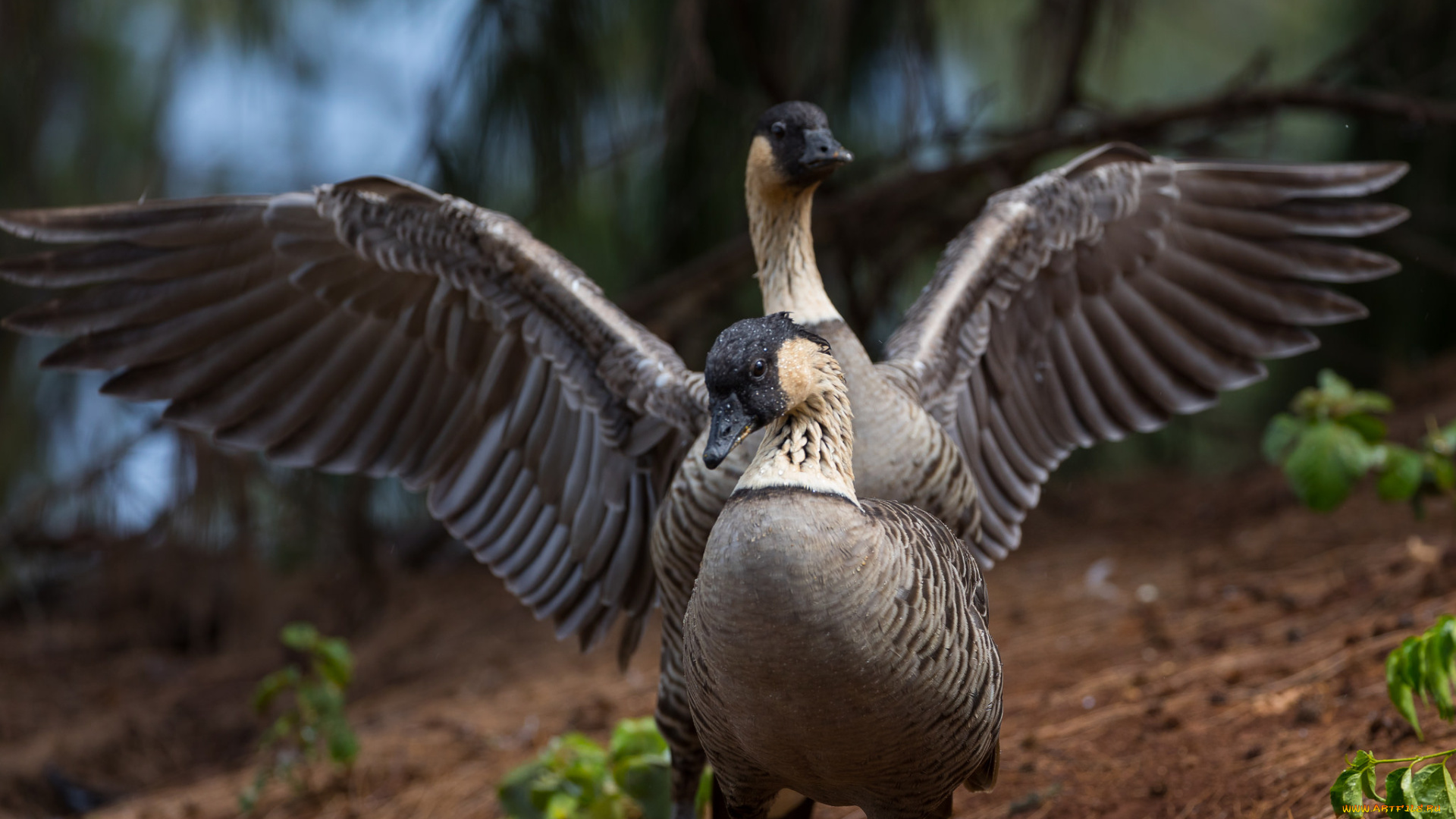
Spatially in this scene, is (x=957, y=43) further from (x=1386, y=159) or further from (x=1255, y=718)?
(x=1255, y=718)

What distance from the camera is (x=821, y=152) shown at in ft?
12.2

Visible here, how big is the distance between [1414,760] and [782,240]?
236 centimetres

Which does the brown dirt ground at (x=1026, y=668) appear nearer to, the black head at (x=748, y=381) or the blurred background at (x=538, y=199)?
the blurred background at (x=538, y=199)

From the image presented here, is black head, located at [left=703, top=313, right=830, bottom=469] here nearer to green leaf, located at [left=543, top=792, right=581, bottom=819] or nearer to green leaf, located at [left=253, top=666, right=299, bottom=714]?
green leaf, located at [left=543, top=792, right=581, bottom=819]

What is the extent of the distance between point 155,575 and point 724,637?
5.55m

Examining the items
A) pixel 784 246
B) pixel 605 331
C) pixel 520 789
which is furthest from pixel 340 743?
pixel 784 246

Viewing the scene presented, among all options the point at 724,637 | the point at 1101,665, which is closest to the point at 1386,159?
the point at 1101,665

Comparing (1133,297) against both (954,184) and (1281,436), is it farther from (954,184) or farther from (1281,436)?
(954,184)

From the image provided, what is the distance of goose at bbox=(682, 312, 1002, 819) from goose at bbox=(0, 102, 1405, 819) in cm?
85

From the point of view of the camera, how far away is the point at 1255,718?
3.69 metres

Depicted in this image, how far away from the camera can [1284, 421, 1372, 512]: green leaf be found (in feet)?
13.0

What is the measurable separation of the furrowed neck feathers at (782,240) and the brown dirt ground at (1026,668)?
1.65 metres

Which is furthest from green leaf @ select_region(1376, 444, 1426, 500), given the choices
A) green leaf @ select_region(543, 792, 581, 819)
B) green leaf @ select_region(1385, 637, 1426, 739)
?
green leaf @ select_region(543, 792, 581, 819)

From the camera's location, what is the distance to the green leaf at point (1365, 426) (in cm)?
409
